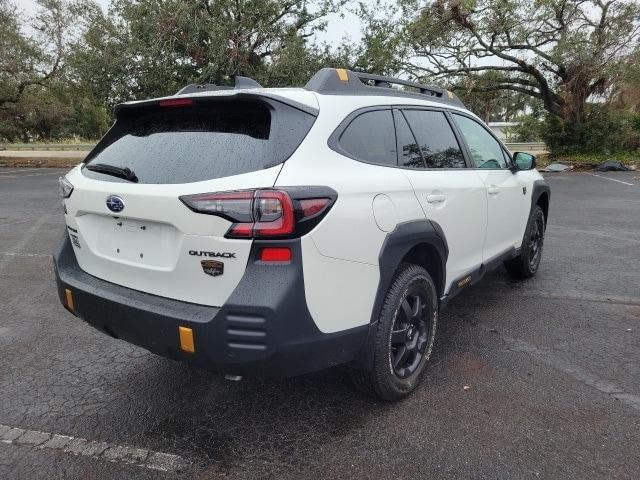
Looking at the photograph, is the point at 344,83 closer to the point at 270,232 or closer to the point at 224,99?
the point at 224,99

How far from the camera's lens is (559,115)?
21.3 m

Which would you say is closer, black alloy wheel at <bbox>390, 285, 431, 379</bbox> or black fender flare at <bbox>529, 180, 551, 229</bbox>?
black alloy wheel at <bbox>390, 285, 431, 379</bbox>

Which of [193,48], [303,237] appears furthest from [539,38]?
[303,237]

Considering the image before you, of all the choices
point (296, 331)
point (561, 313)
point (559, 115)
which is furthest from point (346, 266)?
point (559, 115)

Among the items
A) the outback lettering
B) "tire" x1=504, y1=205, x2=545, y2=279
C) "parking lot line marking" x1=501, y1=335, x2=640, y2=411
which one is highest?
the outback lettering

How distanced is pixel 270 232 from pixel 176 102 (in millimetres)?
1026

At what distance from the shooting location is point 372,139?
2.71 meters

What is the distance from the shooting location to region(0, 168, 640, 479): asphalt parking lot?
2289 millimetres

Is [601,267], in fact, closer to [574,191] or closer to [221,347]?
[221,347]

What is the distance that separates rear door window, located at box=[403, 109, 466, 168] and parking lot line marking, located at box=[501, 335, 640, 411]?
1341mm

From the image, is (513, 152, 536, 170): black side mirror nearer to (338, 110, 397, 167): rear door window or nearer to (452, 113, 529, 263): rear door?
(452, 113, 529, 263): rear door

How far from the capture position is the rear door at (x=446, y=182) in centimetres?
293

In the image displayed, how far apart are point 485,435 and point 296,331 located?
116 cm

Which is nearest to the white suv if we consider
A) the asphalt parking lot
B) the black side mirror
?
the asphalt parking lot
